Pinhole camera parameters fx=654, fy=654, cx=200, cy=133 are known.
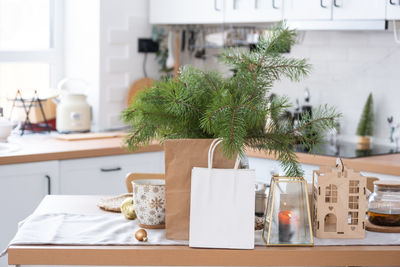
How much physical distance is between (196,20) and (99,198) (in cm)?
207

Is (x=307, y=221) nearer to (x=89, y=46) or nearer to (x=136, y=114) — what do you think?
(x=136, y=114)

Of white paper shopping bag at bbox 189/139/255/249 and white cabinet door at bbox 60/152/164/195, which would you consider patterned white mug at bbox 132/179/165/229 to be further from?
white cabinet door at bbox 60/152/164/195

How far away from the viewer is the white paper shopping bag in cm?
163

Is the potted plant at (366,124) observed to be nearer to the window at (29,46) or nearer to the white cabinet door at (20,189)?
the white cabinet door at (20,189)

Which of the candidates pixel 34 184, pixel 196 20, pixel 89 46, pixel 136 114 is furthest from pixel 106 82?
pixel 136 114

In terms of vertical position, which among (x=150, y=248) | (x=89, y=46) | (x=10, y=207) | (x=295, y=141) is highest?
(x=89, y=46)

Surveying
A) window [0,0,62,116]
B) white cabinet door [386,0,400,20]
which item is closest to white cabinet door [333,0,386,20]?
white cabinet door [386,0,400,20]

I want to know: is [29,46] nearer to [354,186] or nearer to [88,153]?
[88,153]

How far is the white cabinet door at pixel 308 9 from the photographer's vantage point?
3.37 metres

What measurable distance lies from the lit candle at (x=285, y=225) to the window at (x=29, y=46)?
8.99ft

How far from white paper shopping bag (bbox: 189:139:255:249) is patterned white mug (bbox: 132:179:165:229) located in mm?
173

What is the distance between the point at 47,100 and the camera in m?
4.18

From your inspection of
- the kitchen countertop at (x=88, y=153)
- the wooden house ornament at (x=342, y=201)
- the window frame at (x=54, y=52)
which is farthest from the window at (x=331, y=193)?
the window frame at (x=54, y=52)

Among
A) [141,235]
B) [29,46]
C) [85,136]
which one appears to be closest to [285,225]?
[141,235]
